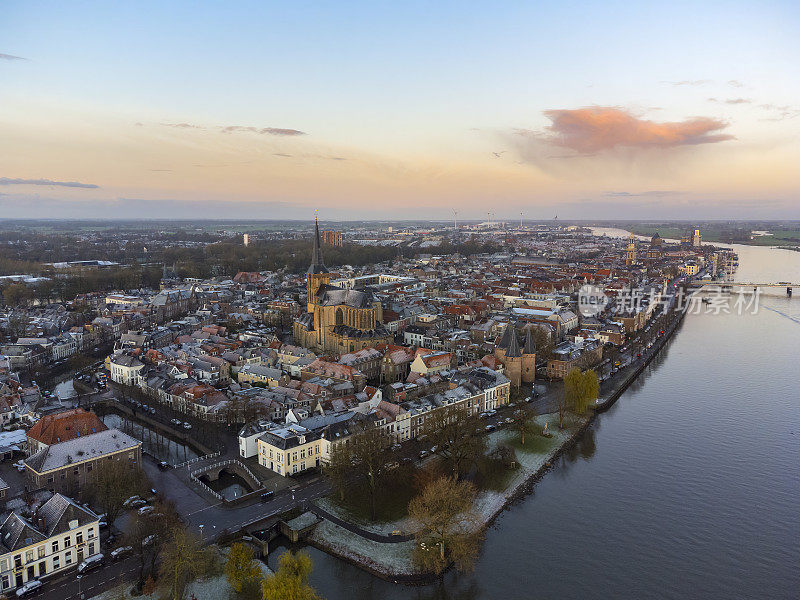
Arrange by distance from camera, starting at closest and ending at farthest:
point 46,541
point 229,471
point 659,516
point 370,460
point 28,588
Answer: point 28,588 → point 46,541 → point 659,516 → point 370,460 → point 229,471

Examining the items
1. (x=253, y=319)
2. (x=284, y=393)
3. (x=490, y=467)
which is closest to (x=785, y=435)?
(x=490, y=467)

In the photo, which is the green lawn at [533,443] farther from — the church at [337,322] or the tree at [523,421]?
the church at [337,322]

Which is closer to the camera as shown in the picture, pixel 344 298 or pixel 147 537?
pixel 147 537

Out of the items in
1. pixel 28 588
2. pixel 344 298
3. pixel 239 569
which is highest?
pixel 344 298

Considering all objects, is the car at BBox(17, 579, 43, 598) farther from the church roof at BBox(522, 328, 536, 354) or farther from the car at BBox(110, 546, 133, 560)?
the church roof at BBox(522, 328, 536, 354)

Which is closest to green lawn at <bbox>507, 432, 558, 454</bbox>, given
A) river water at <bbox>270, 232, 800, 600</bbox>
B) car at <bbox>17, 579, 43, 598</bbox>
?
river water at <bbox>270, 232, 800, 600</bbox>

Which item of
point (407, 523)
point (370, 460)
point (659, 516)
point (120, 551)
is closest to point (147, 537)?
point (120, 551)

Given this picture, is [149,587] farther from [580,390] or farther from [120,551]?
[580,390]
